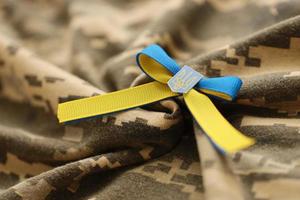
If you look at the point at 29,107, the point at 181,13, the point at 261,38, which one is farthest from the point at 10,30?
the point at 261,38

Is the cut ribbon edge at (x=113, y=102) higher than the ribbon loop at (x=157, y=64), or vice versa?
the ribbon loop at (x=157, y=64)

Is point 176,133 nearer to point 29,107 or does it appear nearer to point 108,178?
point 108,178

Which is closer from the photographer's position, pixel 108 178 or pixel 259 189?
pixel 259 189

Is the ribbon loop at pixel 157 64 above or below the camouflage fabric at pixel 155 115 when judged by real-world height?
above
